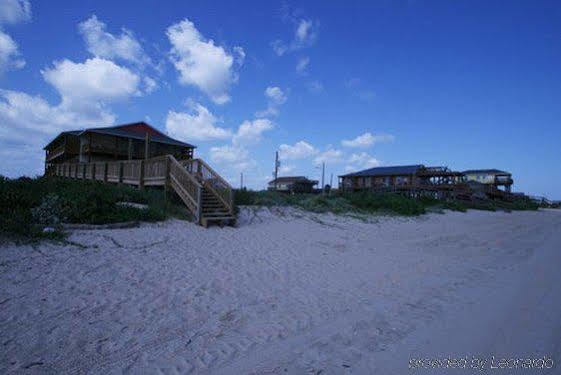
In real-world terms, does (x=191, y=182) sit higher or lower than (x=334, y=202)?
higher

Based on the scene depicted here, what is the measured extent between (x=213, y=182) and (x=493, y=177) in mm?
61288

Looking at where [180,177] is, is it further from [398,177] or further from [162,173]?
[398,177]

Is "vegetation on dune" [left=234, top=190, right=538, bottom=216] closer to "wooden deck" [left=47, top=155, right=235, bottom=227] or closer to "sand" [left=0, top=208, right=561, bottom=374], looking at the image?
"wooden deck" [left=47, top=155, right=235, bottom=227]

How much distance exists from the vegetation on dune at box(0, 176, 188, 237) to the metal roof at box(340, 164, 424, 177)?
44.3 metres

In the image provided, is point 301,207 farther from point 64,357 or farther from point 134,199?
point 64,357

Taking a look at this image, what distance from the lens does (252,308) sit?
432 cm

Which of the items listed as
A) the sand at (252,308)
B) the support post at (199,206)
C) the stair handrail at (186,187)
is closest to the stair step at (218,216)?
the support post at (199,206)

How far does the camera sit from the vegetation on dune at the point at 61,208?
6453 mm

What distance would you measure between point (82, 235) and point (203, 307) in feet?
13.9

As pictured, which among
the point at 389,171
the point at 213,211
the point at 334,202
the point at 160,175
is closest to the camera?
the point at 213,211

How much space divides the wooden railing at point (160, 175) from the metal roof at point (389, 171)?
42.1 m

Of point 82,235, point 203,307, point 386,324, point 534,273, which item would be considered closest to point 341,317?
point 386,324

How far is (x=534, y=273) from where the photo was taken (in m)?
6.63

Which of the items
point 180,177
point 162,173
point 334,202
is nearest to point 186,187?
point 180,177
